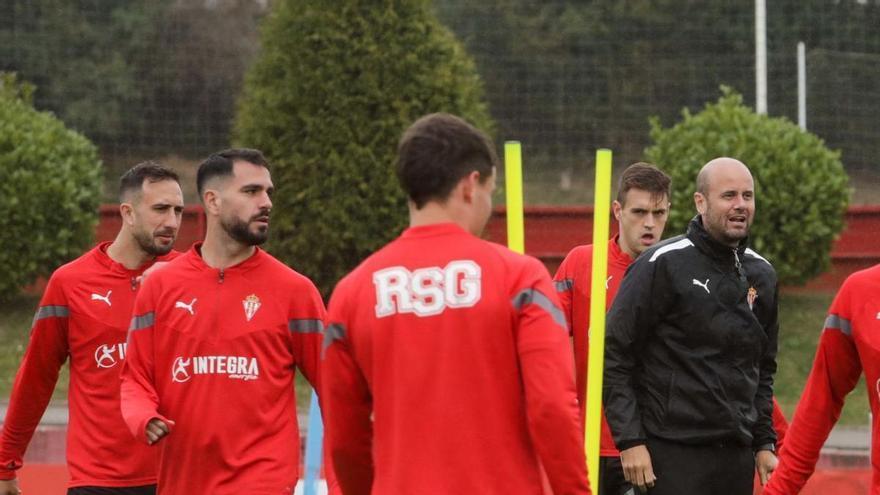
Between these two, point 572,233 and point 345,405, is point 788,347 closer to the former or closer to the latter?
point 572,233

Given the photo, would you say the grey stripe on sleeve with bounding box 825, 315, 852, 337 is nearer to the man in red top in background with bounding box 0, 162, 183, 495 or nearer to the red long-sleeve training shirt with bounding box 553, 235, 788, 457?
the red long-sleeve training shirt with bounding box 553, 235, 788, 457

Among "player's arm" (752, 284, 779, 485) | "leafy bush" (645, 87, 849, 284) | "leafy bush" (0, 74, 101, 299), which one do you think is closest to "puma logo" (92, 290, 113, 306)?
"player's arm" (752, 284, 779, 485)

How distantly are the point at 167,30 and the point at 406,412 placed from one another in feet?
90.1

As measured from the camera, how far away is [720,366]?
6168 mm

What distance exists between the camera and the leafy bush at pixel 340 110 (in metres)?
16.8

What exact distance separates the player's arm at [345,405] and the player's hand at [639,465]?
203 centimetres

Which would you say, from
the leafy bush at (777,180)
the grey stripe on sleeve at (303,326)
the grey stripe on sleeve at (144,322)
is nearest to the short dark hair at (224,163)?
the grey stripe on sleeve at (144,322)

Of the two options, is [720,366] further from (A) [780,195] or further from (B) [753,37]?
(B) [753,37]

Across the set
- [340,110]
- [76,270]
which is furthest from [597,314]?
[340,110]

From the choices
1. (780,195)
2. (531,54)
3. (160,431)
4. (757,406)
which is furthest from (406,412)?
(531,54)

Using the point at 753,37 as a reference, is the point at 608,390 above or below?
below

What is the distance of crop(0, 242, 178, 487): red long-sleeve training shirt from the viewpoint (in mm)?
6609

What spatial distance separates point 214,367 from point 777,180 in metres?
12.5

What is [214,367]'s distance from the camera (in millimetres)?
5605
